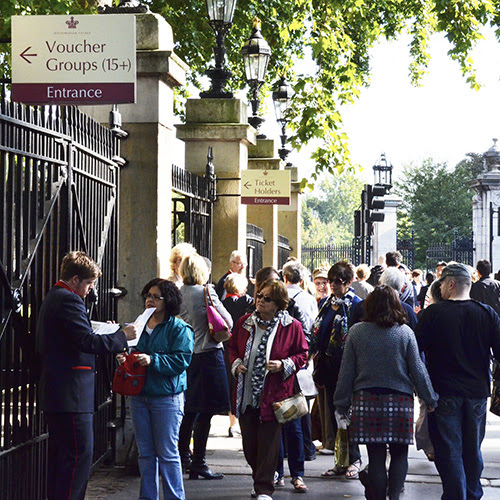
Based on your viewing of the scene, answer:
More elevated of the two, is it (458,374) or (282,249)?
(282,249)

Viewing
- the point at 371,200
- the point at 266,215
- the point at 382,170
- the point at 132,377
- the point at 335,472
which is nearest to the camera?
the point at 132,377

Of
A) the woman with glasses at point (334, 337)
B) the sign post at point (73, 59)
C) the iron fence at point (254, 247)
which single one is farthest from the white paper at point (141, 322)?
the iron fence at point (254, 247)

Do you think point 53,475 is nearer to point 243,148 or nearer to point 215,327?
point 215,327

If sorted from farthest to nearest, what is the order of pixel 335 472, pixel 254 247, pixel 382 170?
1. pixel 382 170
2. pixel 254 247
3. pixel 335 472

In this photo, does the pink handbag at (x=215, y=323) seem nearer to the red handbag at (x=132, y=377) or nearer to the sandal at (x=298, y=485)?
the sandal at (x=298, y=485)

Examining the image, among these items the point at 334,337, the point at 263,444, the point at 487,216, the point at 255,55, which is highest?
the point at 255,55

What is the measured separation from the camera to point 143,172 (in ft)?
29.3

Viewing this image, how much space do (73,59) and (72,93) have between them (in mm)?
225

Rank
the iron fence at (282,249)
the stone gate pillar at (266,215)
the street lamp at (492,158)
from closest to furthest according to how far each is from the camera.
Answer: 1. the stone gate pillar at (266,215)
2. the iron fence at (282,249)
3. the street lamp at (492,158)

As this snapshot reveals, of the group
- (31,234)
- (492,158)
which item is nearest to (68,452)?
(31,234)

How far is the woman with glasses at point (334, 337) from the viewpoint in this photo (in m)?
8.31

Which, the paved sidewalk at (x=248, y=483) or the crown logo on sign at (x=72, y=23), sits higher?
A: the crown logo on sign at (x=72, y=23)

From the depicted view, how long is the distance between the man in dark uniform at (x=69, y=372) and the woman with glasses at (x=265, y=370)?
139 cm

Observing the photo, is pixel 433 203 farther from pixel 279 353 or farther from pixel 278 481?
pixel 279 353
